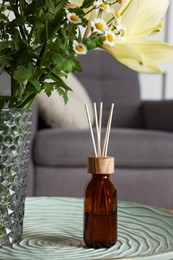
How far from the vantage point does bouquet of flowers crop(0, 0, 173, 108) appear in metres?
0.78

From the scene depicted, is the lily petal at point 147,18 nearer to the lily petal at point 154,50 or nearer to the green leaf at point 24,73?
the lily petal at point 154,50

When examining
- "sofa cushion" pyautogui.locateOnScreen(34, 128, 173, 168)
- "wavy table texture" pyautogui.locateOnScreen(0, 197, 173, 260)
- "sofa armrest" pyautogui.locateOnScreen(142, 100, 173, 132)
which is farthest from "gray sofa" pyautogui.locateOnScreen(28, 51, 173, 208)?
"wavy table texture" pyautogui.locateOnScreen(0, 197, 173, 260)

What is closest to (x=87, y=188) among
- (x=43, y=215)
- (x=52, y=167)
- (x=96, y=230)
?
(x=96, y=230)

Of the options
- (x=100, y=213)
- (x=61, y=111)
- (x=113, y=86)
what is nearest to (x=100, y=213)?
(x=100, y=213)

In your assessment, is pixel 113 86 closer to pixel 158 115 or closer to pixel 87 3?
pixel 158 115

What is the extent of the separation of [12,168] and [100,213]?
0.48 ft

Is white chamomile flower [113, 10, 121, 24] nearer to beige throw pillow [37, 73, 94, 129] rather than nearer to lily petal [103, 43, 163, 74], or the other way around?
lily petal [103, 43, 163, 74]

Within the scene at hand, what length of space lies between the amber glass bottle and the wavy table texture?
0.02 m

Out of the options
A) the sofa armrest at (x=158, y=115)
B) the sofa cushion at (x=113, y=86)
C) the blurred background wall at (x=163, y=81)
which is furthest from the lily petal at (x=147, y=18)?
the blurred background wall at (x=163, y=81)

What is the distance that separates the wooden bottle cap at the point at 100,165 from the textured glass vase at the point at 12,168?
0.34ft

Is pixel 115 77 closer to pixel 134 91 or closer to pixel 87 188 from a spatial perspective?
pixel 134 91

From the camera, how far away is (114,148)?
95.3 inches

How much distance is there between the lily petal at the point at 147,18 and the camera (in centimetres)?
81

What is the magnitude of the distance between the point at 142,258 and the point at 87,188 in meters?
0.16
